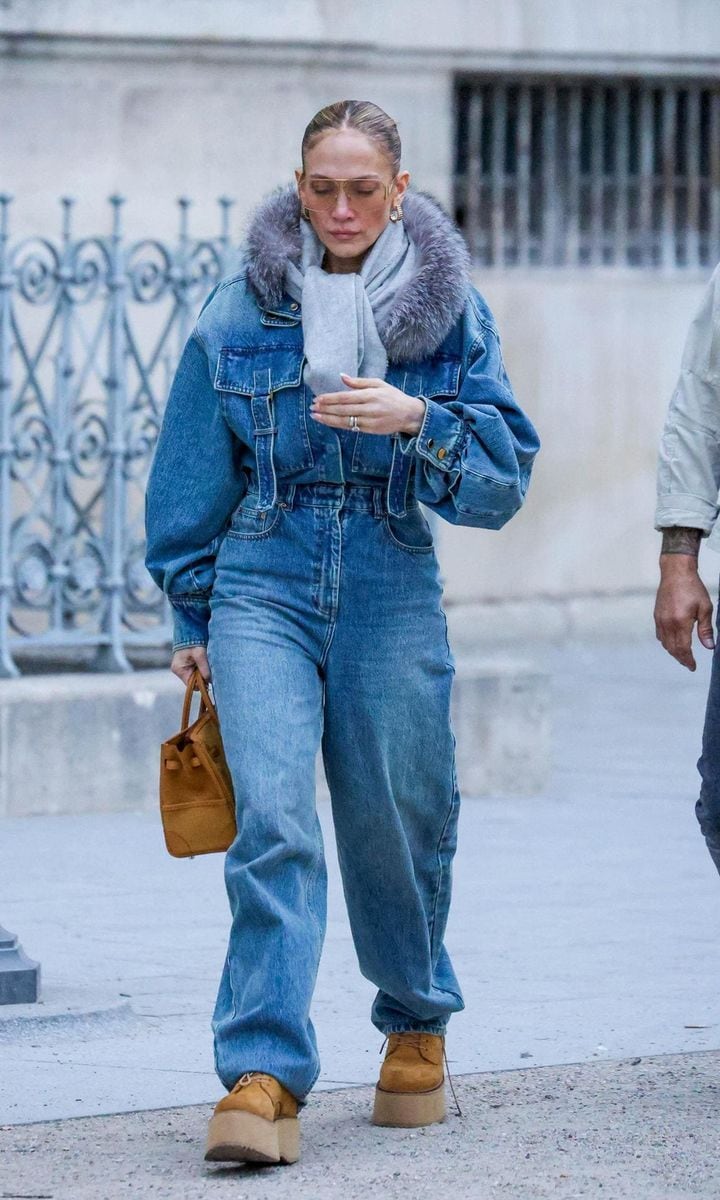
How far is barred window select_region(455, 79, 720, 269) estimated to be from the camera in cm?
1182

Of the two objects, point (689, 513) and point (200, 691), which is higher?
point (689, 513)

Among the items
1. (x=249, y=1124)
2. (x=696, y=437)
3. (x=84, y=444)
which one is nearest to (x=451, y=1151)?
(x=249, y=1124)

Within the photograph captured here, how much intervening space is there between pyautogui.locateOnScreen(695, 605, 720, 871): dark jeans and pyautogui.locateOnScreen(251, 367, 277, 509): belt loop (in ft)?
2.97

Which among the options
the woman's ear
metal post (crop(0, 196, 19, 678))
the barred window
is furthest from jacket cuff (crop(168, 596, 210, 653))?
the barred window

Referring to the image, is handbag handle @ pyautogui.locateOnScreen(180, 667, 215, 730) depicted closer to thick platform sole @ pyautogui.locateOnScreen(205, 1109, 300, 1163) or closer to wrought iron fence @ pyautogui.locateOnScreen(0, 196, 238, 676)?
thick platform sole @ pyautogui.locateOnScreen(205, 1109, 300, 1163)

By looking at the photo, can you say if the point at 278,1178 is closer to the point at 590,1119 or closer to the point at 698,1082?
the point at 590,1119

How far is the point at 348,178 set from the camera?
381cm

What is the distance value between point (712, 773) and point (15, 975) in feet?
5.41

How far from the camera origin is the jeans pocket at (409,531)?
392 centimetres

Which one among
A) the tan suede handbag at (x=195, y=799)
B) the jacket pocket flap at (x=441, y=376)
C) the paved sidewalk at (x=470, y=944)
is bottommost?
the paved sidewalk at (x=470, y=944)

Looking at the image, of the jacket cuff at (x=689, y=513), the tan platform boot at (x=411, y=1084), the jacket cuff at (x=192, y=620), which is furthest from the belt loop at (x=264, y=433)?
the tan platform boot at (x=411, y=1084)

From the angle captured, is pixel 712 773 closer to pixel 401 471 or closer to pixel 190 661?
pixel 401 471

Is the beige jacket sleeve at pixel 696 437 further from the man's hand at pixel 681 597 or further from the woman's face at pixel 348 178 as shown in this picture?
the woman's face at pixel 348 178

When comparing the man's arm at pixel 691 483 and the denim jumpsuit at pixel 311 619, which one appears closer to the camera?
the denim jumpsuit at pixel 311 619
